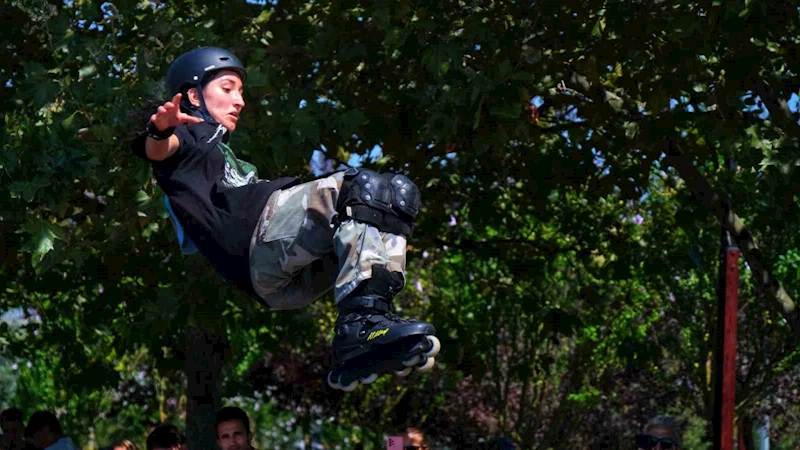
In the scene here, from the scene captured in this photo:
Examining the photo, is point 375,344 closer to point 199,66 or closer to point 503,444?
point 199,66

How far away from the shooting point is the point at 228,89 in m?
4.83

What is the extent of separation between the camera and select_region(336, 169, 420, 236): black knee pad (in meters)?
4.39

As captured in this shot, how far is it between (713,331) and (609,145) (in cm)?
472

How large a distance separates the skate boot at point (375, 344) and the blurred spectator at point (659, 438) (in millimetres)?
4134

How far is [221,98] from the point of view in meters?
4.79

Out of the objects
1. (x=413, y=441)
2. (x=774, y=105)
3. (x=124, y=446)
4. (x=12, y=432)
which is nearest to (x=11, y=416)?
(x=12, y=432)

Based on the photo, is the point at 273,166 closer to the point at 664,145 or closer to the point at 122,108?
the point at 122,108

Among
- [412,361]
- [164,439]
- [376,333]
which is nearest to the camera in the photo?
[412,361]

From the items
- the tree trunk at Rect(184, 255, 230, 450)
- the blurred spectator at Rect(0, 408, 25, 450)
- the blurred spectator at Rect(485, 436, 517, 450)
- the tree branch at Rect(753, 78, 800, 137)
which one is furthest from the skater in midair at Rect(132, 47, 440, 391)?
the tree trunk at Rect(184, 255, 230, 450)

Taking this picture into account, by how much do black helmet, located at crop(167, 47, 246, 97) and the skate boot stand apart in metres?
0.99

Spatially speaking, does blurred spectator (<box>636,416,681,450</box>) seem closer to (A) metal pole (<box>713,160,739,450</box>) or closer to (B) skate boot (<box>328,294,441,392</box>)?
(A) metal pole (<box>713,160,739,450</box>)

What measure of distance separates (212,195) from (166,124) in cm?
32

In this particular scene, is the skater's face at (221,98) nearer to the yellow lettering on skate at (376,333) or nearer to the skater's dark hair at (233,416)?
the yellow lettering on skate at (376,333)

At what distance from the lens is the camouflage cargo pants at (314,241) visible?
438 cm
